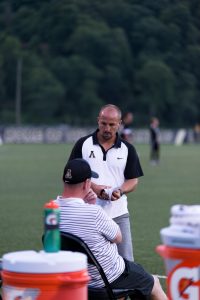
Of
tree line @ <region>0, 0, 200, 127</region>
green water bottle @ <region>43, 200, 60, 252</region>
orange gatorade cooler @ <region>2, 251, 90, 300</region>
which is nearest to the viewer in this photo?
orange gatorade cooler @ <region>2, 251, 90, 300</region>

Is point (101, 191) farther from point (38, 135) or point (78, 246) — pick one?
point (38, 135)

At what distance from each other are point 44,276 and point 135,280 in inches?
81.4

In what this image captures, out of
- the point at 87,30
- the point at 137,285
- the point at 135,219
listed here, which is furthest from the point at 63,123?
the point at 137,285

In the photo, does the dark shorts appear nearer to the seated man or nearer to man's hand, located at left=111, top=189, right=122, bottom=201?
the seated man

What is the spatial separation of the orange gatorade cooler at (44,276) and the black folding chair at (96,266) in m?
1.44

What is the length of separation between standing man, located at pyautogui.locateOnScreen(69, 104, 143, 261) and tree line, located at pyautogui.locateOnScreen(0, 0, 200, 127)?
231 feet

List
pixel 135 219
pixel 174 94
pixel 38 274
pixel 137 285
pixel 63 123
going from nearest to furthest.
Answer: pixel 38 274 < pixel 137 285 < pixel 135 219 < pixel 63 123 < pixel 174 94

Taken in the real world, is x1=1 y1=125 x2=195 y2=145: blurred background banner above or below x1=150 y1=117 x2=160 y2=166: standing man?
below

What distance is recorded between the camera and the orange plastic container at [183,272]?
4.99 meters

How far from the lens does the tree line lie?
80.6m

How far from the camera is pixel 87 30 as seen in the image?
276 ft

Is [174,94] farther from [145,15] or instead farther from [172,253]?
[172,253]

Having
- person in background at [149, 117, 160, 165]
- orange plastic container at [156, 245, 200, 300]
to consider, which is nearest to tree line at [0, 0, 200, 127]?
person in background at [149, 117, 160, 165]

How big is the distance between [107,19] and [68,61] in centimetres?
706
